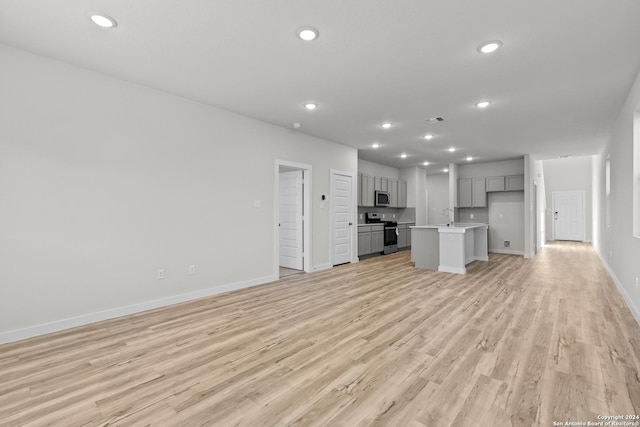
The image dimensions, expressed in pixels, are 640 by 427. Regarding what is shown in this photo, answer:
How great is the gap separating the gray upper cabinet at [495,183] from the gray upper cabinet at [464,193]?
1.71ft

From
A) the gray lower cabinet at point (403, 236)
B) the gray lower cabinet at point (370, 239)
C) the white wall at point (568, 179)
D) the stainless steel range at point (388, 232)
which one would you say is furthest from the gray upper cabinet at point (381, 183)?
the white wall at point (568, 179)

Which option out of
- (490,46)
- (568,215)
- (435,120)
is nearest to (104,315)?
(490,46)

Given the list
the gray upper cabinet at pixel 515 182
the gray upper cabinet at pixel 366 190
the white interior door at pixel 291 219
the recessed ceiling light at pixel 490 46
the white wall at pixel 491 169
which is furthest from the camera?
the white wall at pixel 491 169

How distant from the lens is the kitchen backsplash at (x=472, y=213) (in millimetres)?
9188

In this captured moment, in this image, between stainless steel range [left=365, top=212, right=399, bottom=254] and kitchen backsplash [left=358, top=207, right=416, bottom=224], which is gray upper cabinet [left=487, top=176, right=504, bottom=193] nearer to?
kitchen backsplash [left=358, top=207, right=416, bottom=224]

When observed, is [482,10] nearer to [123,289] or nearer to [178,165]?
[178,165]

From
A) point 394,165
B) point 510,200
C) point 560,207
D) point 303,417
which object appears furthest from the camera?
point 560,207

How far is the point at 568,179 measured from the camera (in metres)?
12.0

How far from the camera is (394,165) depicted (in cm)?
969

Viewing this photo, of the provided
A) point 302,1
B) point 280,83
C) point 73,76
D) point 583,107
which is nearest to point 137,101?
point 73,76

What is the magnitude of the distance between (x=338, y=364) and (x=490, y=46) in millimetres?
3027

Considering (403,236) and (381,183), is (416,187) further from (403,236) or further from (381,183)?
(381,183)

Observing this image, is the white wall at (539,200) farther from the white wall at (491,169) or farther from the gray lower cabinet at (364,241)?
the gray lower cabinet at (364,241)

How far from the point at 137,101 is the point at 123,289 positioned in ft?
7.23
